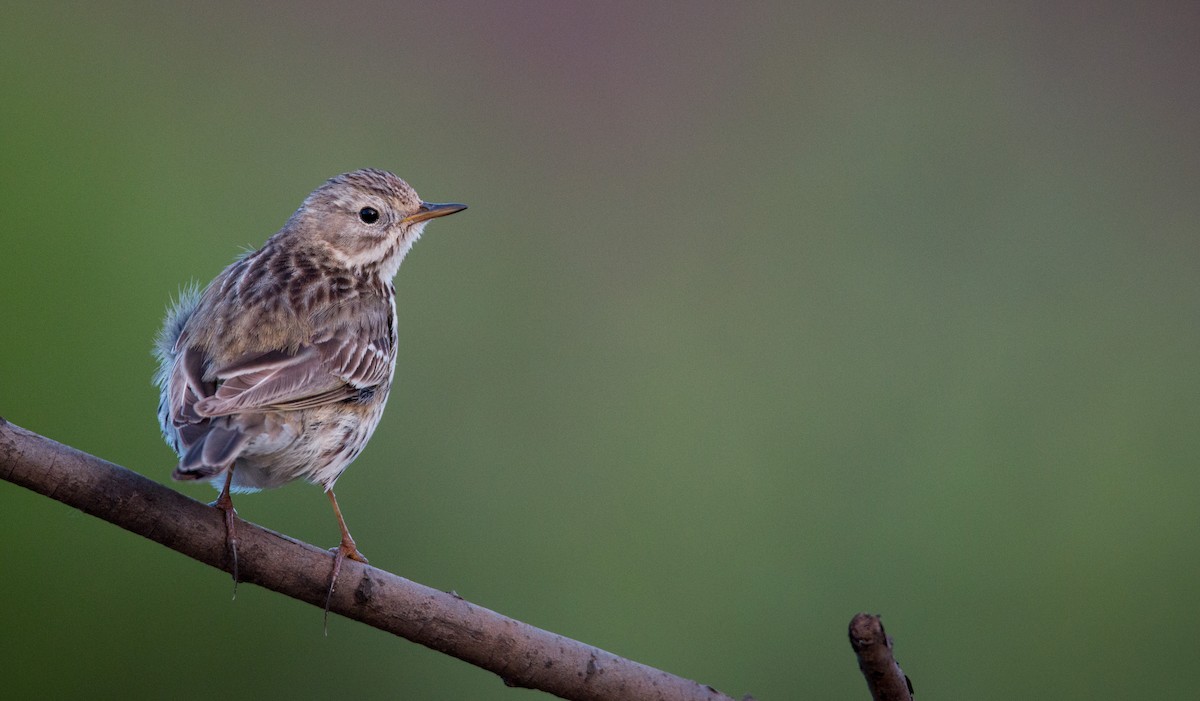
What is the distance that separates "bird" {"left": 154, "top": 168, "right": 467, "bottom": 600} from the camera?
329 cm

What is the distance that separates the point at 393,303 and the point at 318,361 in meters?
0.80

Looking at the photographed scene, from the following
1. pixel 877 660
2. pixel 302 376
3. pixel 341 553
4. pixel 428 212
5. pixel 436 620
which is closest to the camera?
pixel 877 660

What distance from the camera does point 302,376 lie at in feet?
11.8

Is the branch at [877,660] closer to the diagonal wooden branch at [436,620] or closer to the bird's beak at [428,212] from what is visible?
the diagonal wooden branch at [436,620]

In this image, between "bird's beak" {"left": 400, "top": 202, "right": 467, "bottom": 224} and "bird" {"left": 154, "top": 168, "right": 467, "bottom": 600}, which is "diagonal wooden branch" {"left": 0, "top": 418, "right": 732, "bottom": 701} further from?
"bird's beak" {"left": 400, "top": 202, "right": 467, "bottom": 224}

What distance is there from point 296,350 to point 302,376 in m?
0.13

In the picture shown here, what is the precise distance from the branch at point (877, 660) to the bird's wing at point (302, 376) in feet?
5.65

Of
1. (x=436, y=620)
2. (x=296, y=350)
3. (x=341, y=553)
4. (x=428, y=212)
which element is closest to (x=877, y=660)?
(x=436, y=620)

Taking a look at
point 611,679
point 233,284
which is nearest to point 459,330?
point 233,284

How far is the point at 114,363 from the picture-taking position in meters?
5.11

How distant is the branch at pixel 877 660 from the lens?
8.44 ft

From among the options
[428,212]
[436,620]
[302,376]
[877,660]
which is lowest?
[436,620]

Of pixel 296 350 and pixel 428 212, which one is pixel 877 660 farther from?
pixel 428 212

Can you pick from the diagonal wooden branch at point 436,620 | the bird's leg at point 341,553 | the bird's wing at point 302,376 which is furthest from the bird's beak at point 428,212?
the diagonal wooden branch at point 436,620
